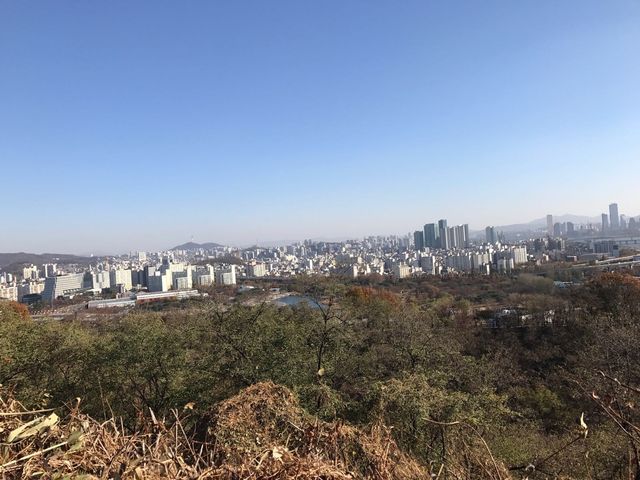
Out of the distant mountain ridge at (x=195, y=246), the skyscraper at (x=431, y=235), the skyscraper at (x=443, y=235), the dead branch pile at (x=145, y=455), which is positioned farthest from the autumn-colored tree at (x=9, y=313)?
the distant mountain ridge at (x=195, y=246)

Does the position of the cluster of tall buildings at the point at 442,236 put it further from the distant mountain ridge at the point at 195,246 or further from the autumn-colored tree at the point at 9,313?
the distant mountain ridge at the point at 195,246

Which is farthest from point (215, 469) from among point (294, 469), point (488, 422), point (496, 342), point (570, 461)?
point (496, 342)

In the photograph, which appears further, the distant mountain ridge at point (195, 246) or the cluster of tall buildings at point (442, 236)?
the distant mountain ridge at point (195, 246)

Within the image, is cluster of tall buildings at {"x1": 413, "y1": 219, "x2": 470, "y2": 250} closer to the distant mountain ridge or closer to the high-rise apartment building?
the high-rise apartment building

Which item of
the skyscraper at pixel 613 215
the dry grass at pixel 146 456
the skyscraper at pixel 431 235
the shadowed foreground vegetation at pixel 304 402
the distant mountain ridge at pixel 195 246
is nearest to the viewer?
the dry grass at pixel 146 456

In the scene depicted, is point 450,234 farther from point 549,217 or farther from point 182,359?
point 182,359

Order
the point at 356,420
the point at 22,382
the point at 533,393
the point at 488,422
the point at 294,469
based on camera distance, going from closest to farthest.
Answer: the point at 294,469 < the point at 488,422 < the point at 356,420 < the point at 22,382 < the point at 533,393

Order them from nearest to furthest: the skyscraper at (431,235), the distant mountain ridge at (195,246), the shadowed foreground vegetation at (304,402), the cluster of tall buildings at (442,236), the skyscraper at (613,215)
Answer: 1. the shadowed foreground vegetation at (304,402)
2. the cluster of tall buildings at (442,236)
3. the skyscraper at (431,235)
4. the skyscraper at (613,215)
5. the distant mountain ridge at (195,246)
